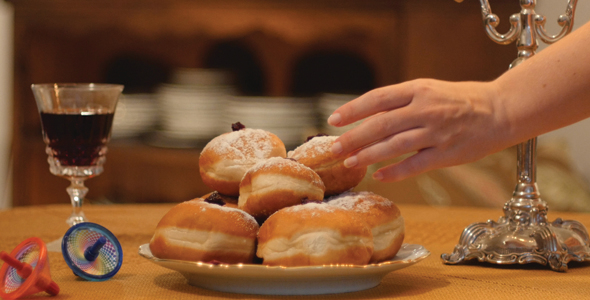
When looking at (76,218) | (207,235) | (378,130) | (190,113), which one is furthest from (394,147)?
(190,113)

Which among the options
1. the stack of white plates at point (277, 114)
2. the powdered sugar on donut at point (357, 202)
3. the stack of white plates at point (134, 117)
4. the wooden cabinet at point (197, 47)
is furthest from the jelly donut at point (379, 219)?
the stack of white plates at point (134, 117)

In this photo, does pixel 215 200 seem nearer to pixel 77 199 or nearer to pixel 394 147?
pixel 394 147

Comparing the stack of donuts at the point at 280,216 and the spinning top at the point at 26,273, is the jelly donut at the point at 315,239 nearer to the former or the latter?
the stack of donuts at the point at 280,216

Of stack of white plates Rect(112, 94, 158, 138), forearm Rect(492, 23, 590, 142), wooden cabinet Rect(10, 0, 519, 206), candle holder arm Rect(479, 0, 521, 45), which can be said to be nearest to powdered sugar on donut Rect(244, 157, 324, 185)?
forearm Rect(492, 23, 590, 142)

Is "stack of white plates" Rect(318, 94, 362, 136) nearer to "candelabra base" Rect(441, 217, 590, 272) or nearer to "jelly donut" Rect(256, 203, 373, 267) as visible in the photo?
"candelabra base" Rect(441, 217, 590, 272)

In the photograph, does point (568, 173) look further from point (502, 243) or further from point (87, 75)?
point (87, 75)
